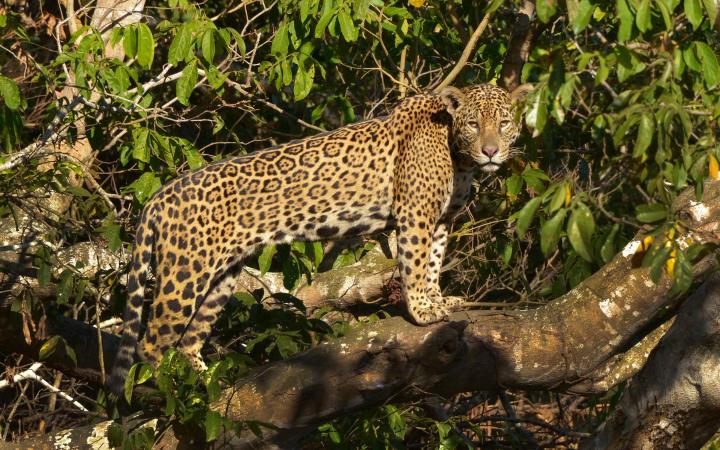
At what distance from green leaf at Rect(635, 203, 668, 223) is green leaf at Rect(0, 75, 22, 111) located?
3689 millimetres

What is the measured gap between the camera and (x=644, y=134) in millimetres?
4668

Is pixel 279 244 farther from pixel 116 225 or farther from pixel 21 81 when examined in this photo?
pixel 21 81

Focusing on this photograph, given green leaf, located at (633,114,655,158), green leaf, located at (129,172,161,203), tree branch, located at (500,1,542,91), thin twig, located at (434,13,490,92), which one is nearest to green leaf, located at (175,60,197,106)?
green leaf, located at (129,172,161,203)

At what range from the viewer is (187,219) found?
26.0 ft

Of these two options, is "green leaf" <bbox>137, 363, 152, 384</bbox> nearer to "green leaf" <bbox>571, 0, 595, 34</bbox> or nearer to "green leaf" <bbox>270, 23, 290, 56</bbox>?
"green leaf" <bbox>270, 23, 290, 56</bbox>

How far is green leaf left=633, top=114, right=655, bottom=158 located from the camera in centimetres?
464

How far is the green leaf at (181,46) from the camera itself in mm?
8125

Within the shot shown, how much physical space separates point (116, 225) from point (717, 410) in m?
4.41

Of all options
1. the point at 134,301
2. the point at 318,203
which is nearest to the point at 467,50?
the point at 318,203

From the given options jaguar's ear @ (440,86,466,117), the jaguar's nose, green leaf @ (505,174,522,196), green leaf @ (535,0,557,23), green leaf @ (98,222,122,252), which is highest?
green leaf @ (535,0,557,23)

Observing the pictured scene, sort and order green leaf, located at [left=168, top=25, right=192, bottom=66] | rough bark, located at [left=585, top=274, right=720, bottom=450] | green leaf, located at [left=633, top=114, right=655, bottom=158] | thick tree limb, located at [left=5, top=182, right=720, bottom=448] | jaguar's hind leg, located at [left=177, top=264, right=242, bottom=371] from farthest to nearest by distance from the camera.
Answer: jaguar's hind leg, located at [left=177, top=264, right=242, bottom=371] → green leaf, located at [left=168, top=25, right=192, bottom=66] → thick tree limb, located at [left=5, top=182, right=720, bottom=448] → rough bark, located at [left=585, top=274, right=720, bottom=450] → green leaf, located at [left=633, top=114, right=655, bottom=158]

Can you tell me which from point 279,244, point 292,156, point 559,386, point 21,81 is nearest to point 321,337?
point 279,244

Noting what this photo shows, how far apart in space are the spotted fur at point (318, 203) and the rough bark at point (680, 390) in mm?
1991

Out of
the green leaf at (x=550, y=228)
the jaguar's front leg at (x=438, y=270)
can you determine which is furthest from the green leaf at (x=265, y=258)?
the green leaf at (x=550, y=228)
